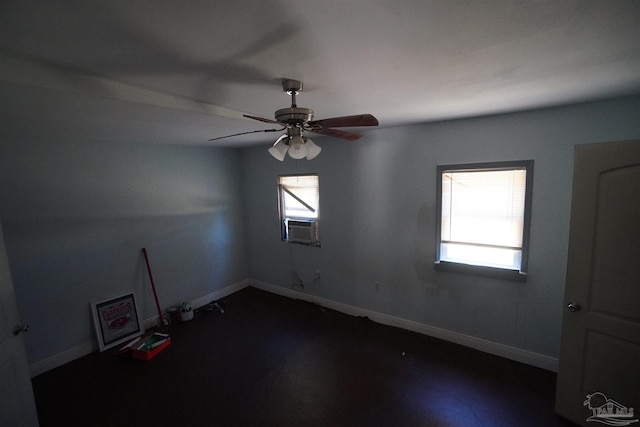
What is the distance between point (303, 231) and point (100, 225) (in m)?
2.43

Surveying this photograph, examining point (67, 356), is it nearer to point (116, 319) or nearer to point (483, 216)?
A: point (116, 319)

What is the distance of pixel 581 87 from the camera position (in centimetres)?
179

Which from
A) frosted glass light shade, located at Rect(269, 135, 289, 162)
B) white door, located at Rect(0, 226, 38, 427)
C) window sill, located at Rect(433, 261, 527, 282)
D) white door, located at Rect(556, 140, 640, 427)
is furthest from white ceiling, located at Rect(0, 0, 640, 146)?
window sill, located at Rect(433, 261, 527, 282)

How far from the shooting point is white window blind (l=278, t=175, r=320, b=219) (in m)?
3.93

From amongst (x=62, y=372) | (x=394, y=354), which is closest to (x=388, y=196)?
(x=394, y=354)

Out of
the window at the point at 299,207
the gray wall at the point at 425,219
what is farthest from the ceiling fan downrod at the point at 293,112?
the window at the point at 299,207

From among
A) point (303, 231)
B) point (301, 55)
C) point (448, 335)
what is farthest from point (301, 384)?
point (301, 55)

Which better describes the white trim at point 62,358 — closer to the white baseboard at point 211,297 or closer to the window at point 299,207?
the white baseboard at point 211,297

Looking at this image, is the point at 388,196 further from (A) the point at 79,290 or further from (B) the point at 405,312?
(A) the point at 79,290

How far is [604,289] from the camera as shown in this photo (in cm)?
179

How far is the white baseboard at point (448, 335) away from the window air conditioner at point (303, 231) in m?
0.87

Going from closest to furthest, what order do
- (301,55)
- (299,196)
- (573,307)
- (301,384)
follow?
1. (301,55)
2. (573,307)
3. (301,384)
4. (299,196)

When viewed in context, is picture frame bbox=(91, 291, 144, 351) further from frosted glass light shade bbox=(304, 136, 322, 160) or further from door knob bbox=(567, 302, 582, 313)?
door knob bbox=(567, 302, 582, 313)

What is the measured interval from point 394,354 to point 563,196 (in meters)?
2.16
